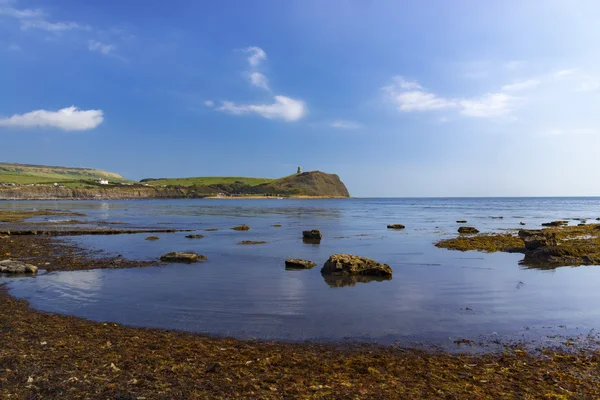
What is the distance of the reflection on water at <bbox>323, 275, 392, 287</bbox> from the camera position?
63.0 feet

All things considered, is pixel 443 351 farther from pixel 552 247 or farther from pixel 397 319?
pixel 552 247

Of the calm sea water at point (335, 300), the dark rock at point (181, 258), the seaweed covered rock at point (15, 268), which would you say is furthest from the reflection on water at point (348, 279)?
the seaweed covered rock at point (15, 268)

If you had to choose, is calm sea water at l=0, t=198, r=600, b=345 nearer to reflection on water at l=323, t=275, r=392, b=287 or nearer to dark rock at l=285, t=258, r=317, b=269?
reflection on water at l=323, t=275, r=392, b=287

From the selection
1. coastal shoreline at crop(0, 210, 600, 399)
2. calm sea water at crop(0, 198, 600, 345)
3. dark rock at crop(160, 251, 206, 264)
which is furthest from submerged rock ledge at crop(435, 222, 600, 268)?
dark rock at crop(160, 251, 206, 264)

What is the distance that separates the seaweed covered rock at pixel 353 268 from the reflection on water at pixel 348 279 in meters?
0.44

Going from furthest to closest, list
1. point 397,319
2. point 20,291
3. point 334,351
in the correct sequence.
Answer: point 20,291, point 397,319, point 334,351

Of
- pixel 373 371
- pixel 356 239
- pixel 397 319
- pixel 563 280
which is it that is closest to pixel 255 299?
pixel 397 319

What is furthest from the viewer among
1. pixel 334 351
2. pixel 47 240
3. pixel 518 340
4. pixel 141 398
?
pixel 47 240

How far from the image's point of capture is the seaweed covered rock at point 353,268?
835 inches

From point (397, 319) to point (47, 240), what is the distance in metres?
34.7

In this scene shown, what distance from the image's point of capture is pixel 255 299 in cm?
1588

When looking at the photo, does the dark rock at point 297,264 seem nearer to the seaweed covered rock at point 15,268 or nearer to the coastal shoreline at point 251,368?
the coastal shoreline at point 251,368

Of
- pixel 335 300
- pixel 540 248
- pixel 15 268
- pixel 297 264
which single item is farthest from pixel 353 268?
pixel 15 268

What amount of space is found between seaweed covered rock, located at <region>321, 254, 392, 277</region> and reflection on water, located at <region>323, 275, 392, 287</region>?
0.44 meters
